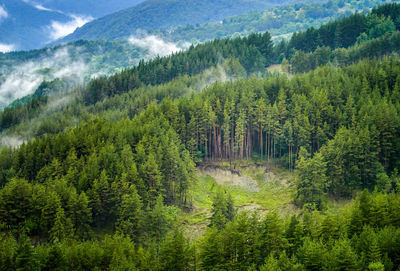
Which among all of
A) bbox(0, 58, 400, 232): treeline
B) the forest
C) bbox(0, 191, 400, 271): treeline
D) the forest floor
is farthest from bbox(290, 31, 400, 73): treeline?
bbox(0, 191, 400, 271): treeline

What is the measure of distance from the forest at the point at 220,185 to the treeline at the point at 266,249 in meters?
0.19

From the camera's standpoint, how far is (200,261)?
55.6 m

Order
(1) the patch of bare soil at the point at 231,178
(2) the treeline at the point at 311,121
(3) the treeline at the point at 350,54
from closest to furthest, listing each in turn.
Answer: (2) the treeline at the point at 311,121 → (1) the patch of bare soil at the point at 231,178 → (3) the treeline at the point at 350,54

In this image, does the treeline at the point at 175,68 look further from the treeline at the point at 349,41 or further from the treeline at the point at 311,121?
the treeline at the point at 311,121

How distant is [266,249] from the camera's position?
54.8 metres

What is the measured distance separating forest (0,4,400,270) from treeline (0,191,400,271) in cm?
19

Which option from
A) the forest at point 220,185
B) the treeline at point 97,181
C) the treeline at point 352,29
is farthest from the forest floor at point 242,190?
the treeline at point 352,29

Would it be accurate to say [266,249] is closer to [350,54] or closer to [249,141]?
[249,141]

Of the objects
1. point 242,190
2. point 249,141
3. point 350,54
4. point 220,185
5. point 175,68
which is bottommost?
point 242,190

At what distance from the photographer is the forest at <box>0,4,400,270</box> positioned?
52.8 m

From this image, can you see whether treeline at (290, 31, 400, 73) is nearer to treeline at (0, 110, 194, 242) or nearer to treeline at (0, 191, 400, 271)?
treeline at (0, 110, 194, 242)

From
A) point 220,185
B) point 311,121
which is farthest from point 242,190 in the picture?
point 311,121

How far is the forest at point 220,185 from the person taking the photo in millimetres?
52750

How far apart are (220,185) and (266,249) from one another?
127ft
